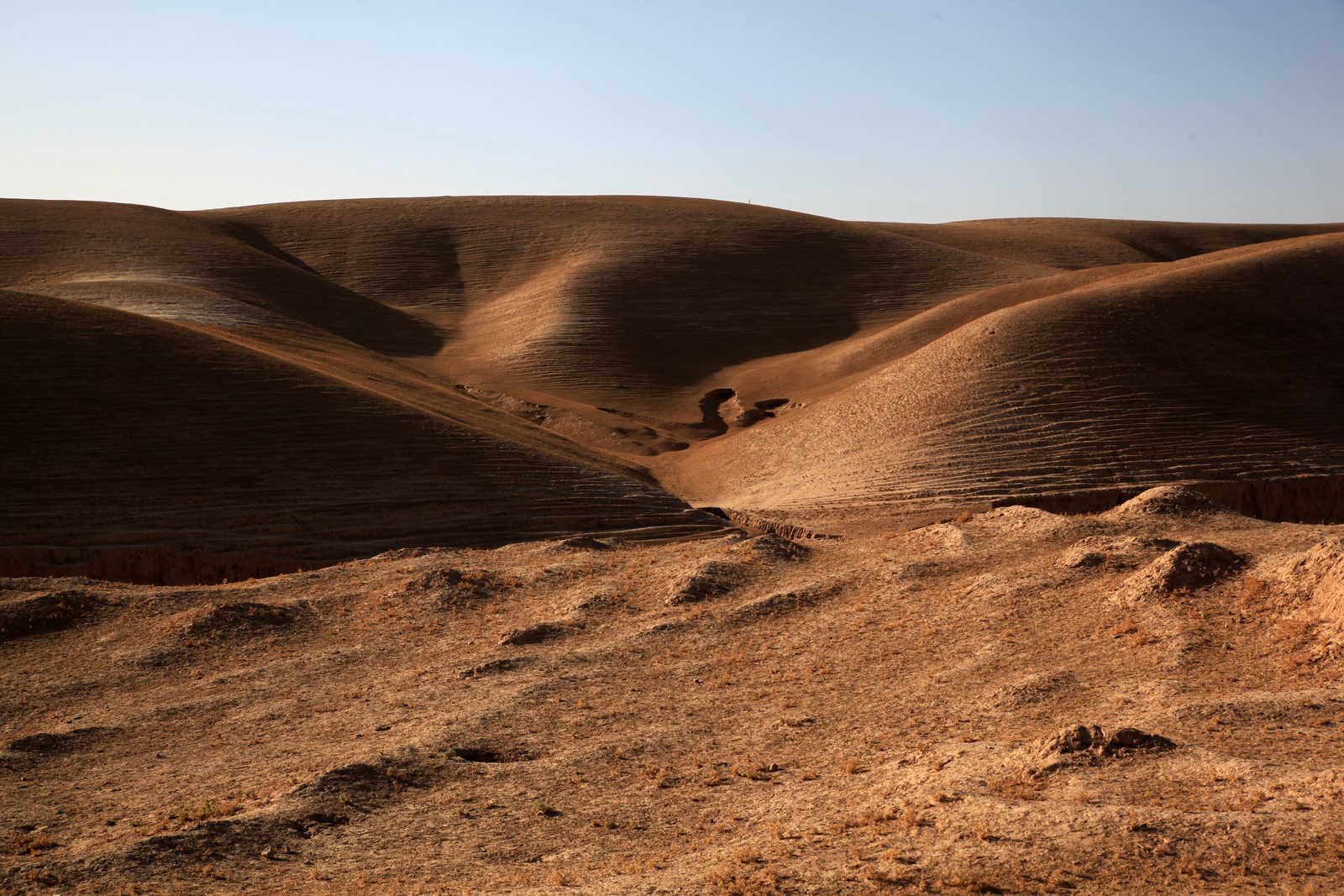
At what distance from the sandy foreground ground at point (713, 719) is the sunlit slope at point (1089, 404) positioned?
6.85 meters

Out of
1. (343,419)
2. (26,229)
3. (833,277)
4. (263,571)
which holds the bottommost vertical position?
(263,571)

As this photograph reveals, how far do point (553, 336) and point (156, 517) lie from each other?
20934 millimetres

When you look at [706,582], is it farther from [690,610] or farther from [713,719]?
[713,719]

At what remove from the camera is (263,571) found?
50.3ft

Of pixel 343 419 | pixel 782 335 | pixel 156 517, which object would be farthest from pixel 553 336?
pixel 156 517

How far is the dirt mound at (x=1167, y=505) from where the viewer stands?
13695 mm

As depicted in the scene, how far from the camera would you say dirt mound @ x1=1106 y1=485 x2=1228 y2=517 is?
13695mm

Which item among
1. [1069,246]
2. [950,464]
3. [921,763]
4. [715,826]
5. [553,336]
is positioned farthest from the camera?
[1069,246]

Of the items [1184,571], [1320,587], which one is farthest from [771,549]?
[1320,587]

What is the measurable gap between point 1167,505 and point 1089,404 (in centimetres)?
880

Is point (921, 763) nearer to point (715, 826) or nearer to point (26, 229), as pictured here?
point (715, 826)

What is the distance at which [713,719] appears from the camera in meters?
8.49

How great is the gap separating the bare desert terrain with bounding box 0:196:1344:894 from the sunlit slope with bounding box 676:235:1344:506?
108 millimetres

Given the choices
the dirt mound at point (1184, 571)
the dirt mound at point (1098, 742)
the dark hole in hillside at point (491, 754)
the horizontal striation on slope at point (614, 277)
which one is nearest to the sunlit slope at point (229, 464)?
the dark hole in hillside at point (491, 754)
